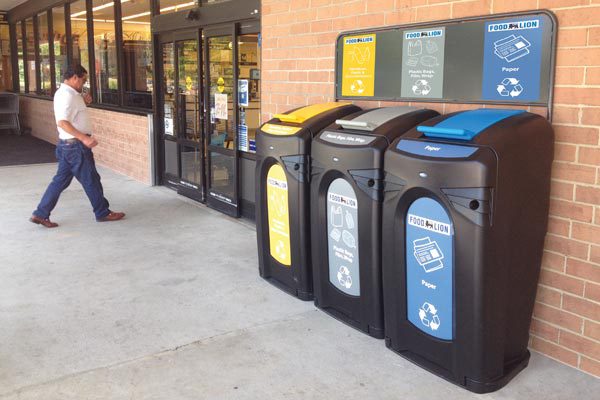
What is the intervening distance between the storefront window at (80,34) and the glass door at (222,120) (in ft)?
16.7

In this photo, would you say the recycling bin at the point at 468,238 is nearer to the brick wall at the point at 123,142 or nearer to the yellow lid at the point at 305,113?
the yellow lid at the point at 305,113

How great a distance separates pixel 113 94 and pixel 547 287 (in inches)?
321

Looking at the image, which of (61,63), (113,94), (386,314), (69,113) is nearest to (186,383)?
(386,314)

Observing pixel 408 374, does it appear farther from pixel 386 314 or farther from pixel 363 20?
pixel 363 20

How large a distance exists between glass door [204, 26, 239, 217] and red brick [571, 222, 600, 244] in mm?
3935

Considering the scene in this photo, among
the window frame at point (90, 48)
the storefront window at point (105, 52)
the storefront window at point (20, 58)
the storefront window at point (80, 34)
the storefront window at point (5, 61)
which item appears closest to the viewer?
the window frame at point (90, 48)

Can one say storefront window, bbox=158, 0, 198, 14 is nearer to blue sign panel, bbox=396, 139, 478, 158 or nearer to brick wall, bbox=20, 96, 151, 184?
brick wall, bbox=20, 96, 151, 184

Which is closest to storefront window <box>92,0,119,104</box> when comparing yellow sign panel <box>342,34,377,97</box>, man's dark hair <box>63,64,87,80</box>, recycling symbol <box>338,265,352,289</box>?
man's dark hair <box>63,64,87,80</box>

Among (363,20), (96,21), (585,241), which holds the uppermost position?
(96,21)

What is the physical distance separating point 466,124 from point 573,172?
24.2 inches

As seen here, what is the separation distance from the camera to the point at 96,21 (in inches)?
408

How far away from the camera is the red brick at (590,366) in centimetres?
307

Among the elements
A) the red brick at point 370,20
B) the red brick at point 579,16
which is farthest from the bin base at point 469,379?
the red brick at point 370,20

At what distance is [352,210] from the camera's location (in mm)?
3484
